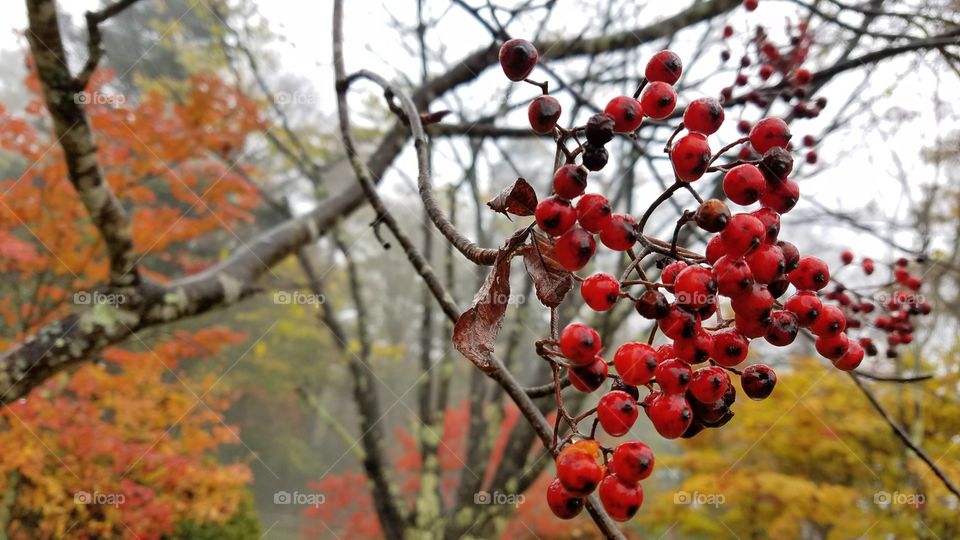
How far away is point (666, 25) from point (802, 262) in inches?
107

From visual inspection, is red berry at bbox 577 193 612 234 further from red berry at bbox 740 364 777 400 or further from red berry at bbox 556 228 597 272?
red berry at bbox 740 364 777 400

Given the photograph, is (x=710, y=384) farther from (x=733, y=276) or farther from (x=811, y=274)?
(x=811, y=274)

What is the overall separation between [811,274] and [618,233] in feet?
1.15

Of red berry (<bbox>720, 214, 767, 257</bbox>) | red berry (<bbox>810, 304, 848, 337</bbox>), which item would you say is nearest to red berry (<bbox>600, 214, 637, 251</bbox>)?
red berry (<bbox>720, 214, 767, 257</bbox>)

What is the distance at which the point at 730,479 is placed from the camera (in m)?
5.84

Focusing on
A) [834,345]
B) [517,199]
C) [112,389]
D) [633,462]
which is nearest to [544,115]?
[517,199]

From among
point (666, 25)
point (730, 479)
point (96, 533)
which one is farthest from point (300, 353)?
point (666, 25)

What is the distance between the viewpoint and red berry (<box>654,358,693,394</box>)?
26.3 inches

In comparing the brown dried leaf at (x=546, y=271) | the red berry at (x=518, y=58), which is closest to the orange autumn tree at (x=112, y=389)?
the red berry at (x=518, y=58)

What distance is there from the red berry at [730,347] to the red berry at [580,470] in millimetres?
206

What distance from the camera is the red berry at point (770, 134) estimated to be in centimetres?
73

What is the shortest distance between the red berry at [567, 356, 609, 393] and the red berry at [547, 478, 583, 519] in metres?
0.12

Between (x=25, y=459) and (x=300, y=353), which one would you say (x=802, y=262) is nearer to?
(x=25, y=459)

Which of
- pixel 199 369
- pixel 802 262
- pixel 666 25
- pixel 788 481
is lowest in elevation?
pixel 802 262
